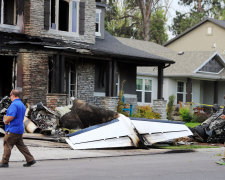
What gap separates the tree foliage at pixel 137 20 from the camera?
5262 centimetres

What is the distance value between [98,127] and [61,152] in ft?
6.26

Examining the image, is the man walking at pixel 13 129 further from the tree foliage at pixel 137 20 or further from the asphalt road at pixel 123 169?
the tree foliage at pixel 137 20

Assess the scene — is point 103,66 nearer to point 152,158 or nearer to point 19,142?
point 152,158

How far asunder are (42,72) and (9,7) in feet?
10.6

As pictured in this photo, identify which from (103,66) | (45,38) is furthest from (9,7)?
(103,66)

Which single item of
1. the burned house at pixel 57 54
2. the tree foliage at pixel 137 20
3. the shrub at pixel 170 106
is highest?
the tree foliage at pixel 137 20

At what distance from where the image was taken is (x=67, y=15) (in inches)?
1032

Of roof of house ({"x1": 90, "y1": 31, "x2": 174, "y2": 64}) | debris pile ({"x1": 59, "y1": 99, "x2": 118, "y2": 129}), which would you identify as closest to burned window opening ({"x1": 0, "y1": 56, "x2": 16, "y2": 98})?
roof of house ({"x1": 90, "y1": 31, "x2": 174, "y2": 64})

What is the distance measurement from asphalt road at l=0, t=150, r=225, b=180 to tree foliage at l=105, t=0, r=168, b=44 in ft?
127

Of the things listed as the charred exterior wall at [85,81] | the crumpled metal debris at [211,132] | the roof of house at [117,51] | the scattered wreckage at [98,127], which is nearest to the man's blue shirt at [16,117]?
the scattered wreckage at [98,127]

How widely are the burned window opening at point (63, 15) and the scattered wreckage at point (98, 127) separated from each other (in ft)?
24.2

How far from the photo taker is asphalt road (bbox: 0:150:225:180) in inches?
412

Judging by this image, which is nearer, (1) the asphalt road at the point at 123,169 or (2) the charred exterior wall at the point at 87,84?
(1) the asphalt road at the point at 123,169

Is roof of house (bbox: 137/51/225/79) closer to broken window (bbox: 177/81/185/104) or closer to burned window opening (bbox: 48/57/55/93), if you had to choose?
broken window (bbox: 177/81/185/104)
